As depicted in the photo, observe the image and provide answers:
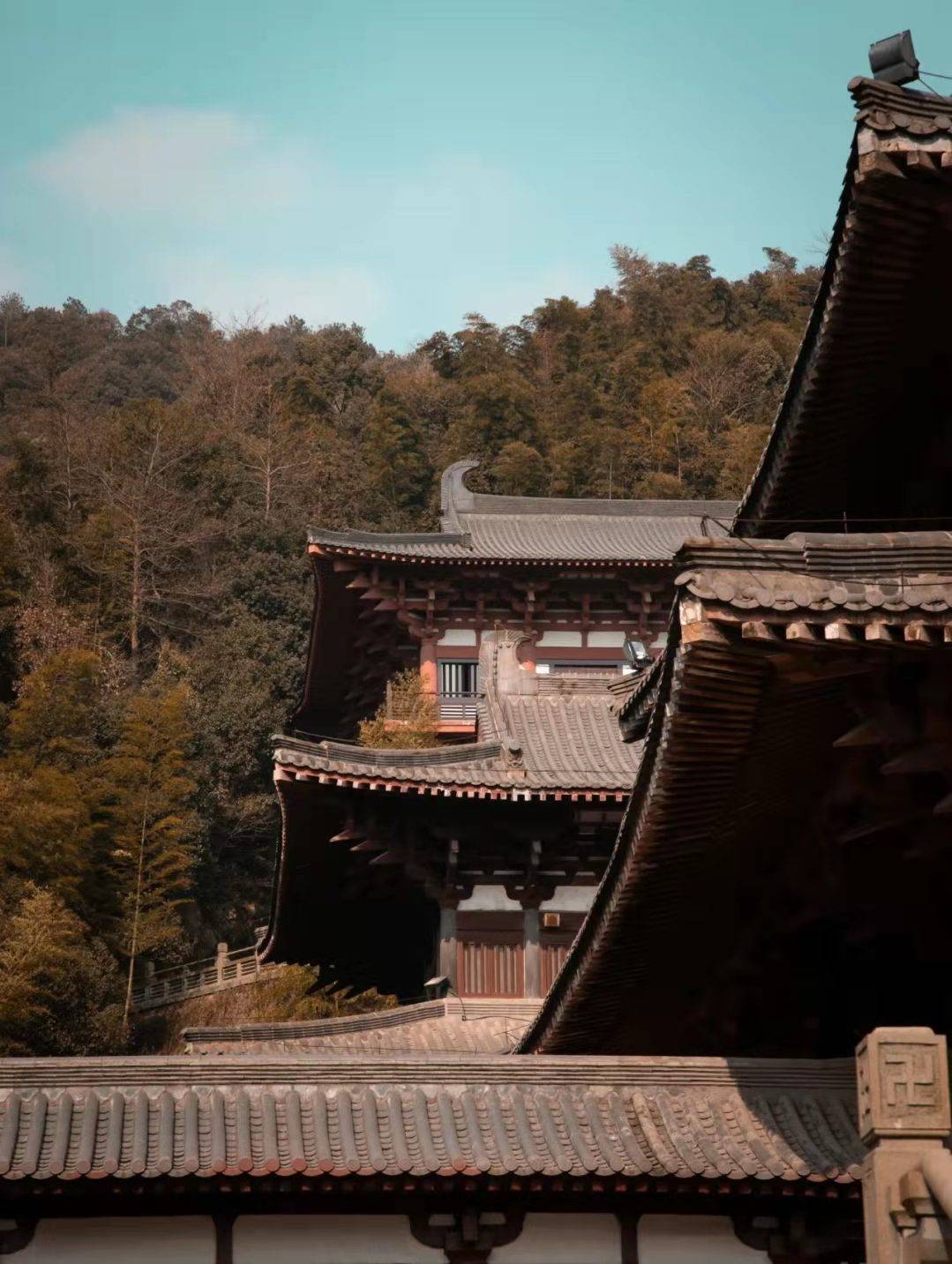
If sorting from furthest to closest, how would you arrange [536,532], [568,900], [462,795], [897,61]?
[536,532], [568,900], [462,795], [897,61]

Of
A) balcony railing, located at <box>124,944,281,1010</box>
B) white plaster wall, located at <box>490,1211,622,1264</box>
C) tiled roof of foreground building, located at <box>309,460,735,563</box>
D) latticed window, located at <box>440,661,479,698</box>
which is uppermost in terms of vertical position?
tiled roof of foreground building, located at <box>309,460,735,563</box>

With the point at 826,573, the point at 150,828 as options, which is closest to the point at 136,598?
the point at 150,828

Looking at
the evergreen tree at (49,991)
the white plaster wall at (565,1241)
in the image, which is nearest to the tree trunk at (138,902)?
the evergreen tree at (49,991)

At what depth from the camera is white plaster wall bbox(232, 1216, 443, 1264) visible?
Answer: 37.4ft

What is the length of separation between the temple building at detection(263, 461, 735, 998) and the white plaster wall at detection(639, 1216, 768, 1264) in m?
3.97

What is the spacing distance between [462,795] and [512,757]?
890 millimetres

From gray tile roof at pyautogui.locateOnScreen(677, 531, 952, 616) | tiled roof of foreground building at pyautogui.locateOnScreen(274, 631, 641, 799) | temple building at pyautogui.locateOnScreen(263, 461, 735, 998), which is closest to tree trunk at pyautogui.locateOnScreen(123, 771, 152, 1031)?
temple building at pyautogui.locateOnScreen(263, 461, 735, 998)

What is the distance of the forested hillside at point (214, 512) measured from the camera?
3962 cm

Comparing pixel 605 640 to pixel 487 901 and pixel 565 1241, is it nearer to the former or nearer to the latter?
pixel 487 901

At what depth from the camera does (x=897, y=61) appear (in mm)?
9336

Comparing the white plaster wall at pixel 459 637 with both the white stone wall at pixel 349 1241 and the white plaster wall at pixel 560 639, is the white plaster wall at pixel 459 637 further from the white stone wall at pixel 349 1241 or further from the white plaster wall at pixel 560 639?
the white stone wall at pixel 349 1241

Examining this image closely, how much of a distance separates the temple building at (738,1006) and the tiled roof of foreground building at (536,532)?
63.3ft

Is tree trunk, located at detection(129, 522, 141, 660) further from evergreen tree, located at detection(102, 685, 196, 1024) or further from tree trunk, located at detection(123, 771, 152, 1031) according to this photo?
tree trunk, located at detection(123, 771, 152, 1031)

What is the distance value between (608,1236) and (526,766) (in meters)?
10.6
